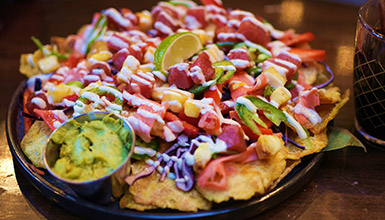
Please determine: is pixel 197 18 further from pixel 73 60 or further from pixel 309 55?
pixel 73 60

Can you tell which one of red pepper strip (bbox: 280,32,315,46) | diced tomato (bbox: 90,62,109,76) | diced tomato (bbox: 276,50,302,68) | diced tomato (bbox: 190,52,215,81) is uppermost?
diced tomato (bbox: 190,52,215,81)

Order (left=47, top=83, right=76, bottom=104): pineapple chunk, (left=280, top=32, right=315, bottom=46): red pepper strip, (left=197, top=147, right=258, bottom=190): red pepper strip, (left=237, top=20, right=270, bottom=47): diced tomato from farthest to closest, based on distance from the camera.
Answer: (left=280, top=32, right=315, bottom=46): red pepper strip < (left=237, top=20, right=270, bottom=47): diced tomato < (left=47, top=83, right=76, bottom=104): pineapple chunk < (left=197, top=147, right=258, bottom=190): red pepper strip

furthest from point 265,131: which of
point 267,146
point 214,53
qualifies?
point 214,53

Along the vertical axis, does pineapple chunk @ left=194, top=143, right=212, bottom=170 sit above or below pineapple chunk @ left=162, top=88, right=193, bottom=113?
below

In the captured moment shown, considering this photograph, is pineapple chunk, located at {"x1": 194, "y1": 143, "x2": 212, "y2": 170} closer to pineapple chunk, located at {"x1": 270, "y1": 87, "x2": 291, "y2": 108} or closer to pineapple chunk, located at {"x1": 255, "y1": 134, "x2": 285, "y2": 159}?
pineapple chunk, located at {"x1": 255, "y1": 134, "x2": 285, "y2": 159}

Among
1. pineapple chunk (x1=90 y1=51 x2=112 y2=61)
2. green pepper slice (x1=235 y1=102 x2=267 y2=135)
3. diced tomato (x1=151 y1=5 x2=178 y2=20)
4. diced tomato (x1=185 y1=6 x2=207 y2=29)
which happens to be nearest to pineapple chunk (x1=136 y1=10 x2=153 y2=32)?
diced tomato (x1=151 y1=5 x2=178 y2=20)

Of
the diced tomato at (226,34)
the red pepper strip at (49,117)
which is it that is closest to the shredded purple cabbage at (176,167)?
the red pepper strip at (49,117)

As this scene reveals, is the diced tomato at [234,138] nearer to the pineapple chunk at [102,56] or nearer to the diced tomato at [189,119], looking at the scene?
the diced tomato at [189,119]

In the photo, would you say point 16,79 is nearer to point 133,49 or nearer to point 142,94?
point 133,49
